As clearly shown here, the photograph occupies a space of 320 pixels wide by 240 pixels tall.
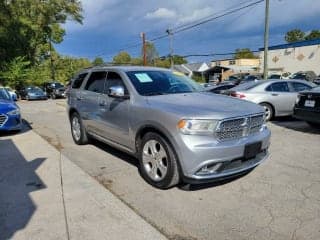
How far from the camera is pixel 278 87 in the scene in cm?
1064

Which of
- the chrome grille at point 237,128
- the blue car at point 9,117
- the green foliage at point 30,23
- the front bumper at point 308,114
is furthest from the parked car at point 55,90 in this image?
the chrome grille at point 237,128

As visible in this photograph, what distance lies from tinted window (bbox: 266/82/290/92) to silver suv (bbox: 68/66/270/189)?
535 centimetres

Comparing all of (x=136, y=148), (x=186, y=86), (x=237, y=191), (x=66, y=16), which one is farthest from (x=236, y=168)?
(x=66, y=16)

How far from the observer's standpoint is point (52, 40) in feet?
168

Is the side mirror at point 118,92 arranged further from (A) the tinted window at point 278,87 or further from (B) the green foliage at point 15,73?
(B) the green foliage at point 15,73

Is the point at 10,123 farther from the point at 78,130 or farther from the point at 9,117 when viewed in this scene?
the point at 78,130

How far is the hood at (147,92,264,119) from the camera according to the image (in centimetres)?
421

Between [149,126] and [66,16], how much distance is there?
1821 inches

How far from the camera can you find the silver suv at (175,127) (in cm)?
413

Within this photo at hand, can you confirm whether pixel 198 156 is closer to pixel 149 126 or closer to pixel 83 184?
pixel 149 126

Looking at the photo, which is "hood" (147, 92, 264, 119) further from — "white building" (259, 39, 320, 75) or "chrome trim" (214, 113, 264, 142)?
"white building" (259, 39, 320, 75)

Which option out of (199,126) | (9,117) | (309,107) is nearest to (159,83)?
(199,126)

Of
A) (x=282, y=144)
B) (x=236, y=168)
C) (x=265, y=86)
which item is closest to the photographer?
(x=236, y=168)

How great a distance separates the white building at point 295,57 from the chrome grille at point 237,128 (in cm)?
4500
